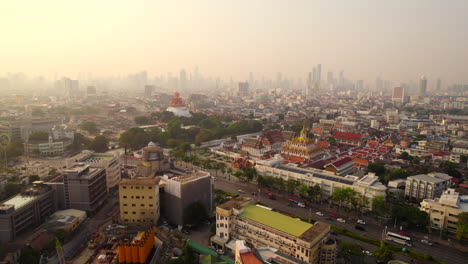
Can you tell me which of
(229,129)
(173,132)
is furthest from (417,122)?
(173,132)

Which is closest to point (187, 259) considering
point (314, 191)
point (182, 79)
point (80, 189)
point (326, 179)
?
point (80, 189)

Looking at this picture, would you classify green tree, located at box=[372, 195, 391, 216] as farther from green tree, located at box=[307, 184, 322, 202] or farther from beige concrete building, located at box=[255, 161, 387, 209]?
green tree, located at box=[307, 184, 322, 202]

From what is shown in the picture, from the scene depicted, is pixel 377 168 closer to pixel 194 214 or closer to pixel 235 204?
pixel 235 204

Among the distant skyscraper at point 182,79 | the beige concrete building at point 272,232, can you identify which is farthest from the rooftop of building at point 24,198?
the distant skyscraper at point 182,79

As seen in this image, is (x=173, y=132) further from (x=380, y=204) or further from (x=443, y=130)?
(x=443, y=130)

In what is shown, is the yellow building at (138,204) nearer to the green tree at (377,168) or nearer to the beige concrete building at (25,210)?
the beige concrete building at (25,210)

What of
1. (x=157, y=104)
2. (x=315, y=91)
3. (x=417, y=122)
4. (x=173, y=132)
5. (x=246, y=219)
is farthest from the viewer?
(x=315, y=91)
